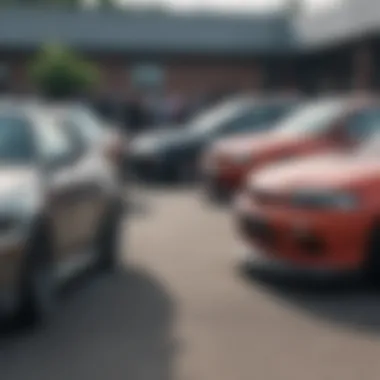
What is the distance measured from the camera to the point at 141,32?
3444 centimetres

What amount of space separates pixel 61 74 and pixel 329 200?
2155 cm

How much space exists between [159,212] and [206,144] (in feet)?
13.6

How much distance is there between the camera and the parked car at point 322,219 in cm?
851

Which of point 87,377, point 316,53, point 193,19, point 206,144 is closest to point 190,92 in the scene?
point 193,19

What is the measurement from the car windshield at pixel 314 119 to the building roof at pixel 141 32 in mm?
19195

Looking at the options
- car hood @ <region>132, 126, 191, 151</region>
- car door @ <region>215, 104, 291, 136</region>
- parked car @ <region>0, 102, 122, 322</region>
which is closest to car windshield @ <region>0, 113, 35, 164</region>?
parked car @ <region>0, 102, 122, 322</region>

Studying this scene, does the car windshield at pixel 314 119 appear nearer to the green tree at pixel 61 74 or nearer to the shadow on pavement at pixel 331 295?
the shadow on pavement at pixel 331 295

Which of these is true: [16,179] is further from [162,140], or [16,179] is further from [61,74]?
[61,74]

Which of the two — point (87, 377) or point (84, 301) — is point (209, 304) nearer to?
point (84, 301)

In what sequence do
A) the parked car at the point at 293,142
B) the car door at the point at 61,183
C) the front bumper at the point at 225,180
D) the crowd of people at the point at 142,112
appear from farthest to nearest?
the crowd of people at the point at 142,112, the front bumper at the point at 225,180, the parked car at the point at 293,142, the car door at the point at 61,183

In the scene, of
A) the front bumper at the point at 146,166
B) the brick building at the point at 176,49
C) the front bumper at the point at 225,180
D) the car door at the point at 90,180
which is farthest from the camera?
the brick building at the point at 176,49

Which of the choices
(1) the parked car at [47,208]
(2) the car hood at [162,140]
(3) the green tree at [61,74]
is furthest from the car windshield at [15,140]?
(3) the green tree at [61,74]

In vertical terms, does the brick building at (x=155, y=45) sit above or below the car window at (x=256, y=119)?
above

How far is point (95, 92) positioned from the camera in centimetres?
3284
